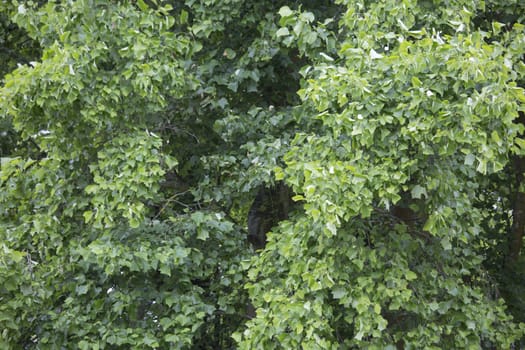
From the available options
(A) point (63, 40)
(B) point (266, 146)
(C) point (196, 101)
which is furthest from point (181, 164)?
(A) point (63, 40)

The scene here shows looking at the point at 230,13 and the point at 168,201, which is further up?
the point at 230,13

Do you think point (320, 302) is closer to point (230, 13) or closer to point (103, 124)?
point (103, 124)

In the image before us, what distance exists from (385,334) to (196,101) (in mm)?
2359

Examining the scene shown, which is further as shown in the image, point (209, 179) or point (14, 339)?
point (209, 179)

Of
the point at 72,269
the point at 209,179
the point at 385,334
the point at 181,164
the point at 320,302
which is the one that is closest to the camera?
the point at 320,302

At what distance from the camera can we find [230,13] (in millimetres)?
5625

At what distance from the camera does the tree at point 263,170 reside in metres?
4.13

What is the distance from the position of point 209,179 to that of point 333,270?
1.71m

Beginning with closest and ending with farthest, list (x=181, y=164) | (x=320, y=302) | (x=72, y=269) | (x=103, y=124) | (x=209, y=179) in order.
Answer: (x=320, y=302) → (x=103, y=124) → (x=72, y=269) → (x=209, y=179) → (x=181, y=164)

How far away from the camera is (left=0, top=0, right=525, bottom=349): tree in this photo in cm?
413

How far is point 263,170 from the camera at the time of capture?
533 centimetres

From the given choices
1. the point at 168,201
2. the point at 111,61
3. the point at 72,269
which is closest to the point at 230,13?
the point at 111,61

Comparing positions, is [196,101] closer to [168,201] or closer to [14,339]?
[168,201]

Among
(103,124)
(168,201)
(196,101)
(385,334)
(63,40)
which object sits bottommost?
(385,334)
